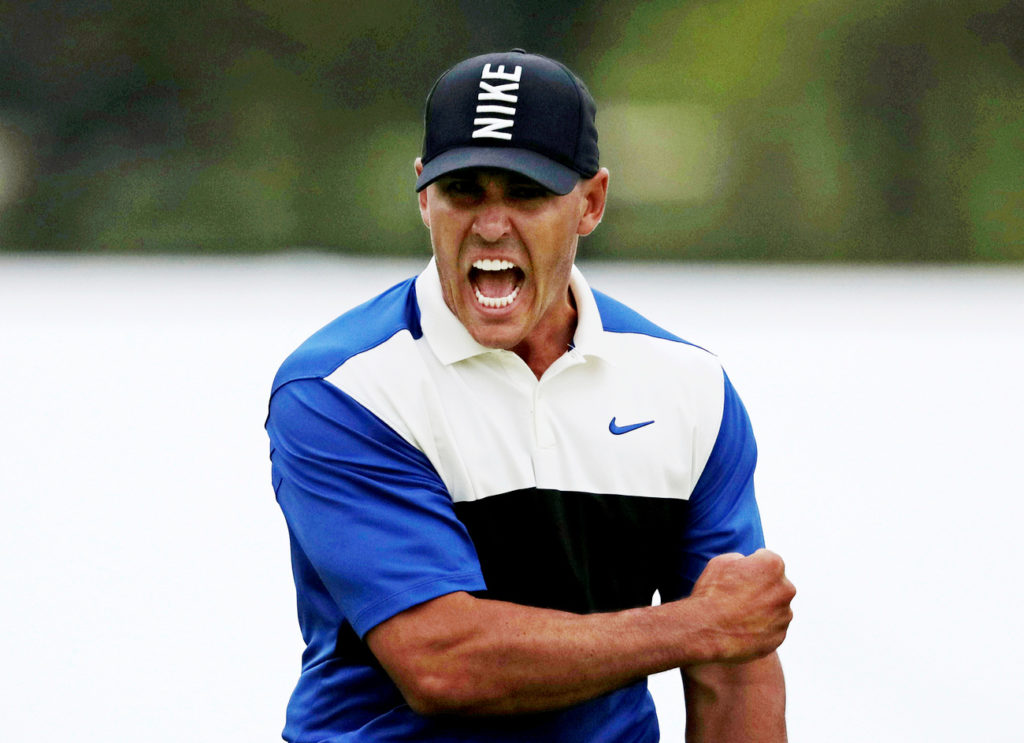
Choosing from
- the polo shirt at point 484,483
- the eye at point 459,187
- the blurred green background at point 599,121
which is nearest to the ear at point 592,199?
the polo shirt at point 484,483

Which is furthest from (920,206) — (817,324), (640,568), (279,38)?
(640,568)

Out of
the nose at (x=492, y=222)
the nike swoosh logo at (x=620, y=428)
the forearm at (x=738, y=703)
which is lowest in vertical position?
the forearm at (x=738, y=703)

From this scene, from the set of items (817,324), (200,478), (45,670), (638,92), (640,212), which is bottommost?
(45,670)

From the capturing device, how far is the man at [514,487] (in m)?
2.09

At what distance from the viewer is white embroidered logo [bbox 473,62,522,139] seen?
223 centimetres

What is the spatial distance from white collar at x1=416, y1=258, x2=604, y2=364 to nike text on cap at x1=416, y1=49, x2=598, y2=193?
0.19 metres

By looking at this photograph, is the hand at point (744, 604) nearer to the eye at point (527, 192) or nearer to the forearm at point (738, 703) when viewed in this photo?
the forearm at point (738, 703)

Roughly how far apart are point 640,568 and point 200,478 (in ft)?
12.3

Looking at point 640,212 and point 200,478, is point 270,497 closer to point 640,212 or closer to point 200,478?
point 200,478

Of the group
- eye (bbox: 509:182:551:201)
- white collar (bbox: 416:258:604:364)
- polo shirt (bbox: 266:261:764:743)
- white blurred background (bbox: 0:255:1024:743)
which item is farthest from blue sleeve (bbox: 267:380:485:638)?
white blurred background (bbox: 0:255:1024:743)

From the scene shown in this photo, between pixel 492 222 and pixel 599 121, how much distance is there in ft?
30.5

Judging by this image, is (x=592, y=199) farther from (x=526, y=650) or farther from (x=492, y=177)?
(x=526, y=650)

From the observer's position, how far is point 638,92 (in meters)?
11.4

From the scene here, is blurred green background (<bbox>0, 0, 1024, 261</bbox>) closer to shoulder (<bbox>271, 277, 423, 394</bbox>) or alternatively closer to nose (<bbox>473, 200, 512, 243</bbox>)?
shoulder (<bbox>271, 277, 423, 394</bbox>)
